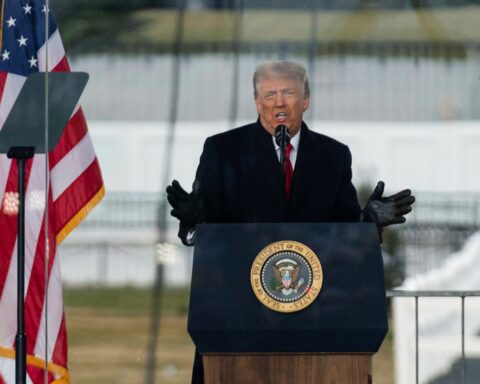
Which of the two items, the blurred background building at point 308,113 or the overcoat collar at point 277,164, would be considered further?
the blurred background building at point 308,113

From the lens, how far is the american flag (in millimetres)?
6539

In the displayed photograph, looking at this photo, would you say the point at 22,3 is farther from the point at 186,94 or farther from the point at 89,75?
the point at 186,94

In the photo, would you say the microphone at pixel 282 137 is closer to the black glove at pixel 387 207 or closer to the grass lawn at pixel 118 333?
the black glove at pixel 387 207

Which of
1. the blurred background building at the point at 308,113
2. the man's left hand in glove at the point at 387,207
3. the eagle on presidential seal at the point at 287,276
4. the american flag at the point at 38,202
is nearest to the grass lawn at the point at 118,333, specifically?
the blurred background building at the point at 308,113

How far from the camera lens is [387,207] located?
553cm

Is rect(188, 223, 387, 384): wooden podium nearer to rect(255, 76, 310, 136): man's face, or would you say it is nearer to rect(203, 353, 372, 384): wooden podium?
rect(203, 353, 372, 384): wooden podium

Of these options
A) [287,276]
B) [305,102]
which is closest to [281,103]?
[305,102]

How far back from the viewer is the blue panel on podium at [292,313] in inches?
191

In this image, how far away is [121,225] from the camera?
6.81 meters

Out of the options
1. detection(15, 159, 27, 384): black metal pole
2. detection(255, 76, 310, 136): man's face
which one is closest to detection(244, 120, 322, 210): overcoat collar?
detection(255, 76, 310, 136): man's face

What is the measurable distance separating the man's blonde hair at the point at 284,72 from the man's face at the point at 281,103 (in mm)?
32

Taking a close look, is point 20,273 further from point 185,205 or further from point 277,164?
point 277,164

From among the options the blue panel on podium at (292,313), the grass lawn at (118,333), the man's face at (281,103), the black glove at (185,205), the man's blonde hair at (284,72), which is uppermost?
the man's blonde hair at (284,72)

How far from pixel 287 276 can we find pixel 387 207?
0.79 meters
